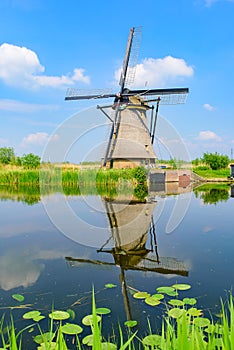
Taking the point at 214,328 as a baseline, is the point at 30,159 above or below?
above

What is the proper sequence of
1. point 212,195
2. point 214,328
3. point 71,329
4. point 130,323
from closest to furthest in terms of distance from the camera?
1. point 214,328
2. point 71,329
3. point 130,323
4. point 212,195

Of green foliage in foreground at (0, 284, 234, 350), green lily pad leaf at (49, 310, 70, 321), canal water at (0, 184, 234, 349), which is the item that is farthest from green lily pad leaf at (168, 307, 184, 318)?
green lily pad leaf at (49, 310, 70, 321)

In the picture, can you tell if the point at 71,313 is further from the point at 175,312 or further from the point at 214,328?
the point at 214,328

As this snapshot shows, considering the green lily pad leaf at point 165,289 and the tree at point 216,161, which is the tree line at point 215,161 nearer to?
the tree at point 216,161

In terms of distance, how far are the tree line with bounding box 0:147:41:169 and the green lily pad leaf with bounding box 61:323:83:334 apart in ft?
67.3

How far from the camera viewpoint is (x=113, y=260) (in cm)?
444

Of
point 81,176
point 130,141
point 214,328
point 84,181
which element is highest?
point 130,141

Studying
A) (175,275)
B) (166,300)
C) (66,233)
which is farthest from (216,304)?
(66,233)

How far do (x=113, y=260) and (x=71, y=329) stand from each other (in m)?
2.04

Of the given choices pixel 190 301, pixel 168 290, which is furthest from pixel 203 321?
pixel 168 290

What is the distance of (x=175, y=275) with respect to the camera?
149 inches

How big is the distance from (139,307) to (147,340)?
2.32 feet

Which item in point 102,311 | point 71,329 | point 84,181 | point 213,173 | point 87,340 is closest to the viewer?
point 87,340

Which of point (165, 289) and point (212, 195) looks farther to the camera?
point (212, 195)
